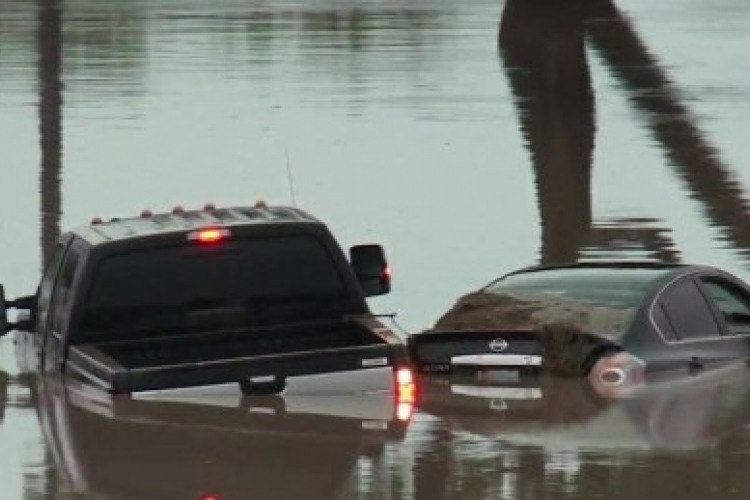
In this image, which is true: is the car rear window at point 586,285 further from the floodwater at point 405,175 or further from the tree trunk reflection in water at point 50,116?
the tree trunk reflection in water at point 50,116

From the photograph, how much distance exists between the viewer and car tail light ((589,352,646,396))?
21.3m

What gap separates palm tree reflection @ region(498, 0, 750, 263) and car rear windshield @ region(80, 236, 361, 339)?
38.6ft

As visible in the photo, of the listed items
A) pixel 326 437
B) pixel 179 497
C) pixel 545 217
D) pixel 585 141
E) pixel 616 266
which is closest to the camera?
pixel 179 497

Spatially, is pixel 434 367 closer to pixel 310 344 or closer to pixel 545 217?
pixel 310 344

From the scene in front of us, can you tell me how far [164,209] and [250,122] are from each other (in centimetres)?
700

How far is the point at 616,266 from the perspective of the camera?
23625 millimetres

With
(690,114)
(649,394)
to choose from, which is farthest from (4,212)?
(649,394)

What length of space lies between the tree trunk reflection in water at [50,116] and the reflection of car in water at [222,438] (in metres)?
11.9

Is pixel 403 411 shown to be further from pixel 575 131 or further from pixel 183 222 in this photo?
pixel 575 131

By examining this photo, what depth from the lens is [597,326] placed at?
869 inches

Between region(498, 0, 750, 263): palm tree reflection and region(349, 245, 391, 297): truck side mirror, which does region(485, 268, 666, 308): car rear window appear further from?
region(498, 0, 750, 263): palm tree reflection

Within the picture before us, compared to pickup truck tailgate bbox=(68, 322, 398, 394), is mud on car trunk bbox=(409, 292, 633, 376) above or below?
below

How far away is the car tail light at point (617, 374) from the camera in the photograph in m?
21.3

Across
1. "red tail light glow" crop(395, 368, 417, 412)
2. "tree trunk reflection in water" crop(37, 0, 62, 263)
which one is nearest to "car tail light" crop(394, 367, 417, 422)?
"red tail light glow" crop(395, 368, 417, 412)
